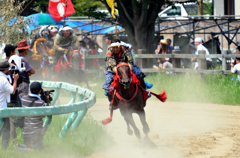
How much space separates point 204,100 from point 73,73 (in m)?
4.46

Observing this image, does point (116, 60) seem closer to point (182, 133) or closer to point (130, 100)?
point (130, 100)

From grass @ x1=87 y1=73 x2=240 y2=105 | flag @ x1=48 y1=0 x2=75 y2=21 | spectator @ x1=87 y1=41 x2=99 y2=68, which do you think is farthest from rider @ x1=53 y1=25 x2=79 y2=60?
spectator @ x1=87 y1=41 x2=99 y2=68

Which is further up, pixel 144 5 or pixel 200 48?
pixel 144 5

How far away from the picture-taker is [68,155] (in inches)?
252

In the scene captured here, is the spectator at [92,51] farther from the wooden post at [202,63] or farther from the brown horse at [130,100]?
the brown horse at [130,100]

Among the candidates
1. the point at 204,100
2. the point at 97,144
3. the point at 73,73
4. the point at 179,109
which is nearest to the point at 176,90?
the point at 204,100

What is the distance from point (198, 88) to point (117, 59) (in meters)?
5.50

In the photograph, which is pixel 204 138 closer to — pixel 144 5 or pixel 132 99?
pixel 132 99

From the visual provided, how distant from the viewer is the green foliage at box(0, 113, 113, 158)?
19.8 ft

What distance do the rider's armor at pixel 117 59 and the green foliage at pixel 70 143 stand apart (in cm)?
125

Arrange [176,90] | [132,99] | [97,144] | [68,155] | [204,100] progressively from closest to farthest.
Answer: [68,155] < [97,144] < [132,99] < [204,100] < [176,90]

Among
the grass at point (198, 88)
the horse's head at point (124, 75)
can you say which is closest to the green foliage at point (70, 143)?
the horse's head at point (124, 75)

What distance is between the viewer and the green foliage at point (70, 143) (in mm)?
6029

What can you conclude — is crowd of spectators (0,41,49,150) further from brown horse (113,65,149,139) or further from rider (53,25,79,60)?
rider (53,25,79,60)
